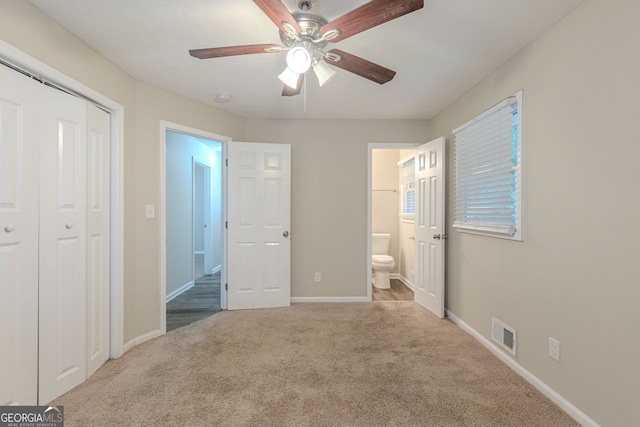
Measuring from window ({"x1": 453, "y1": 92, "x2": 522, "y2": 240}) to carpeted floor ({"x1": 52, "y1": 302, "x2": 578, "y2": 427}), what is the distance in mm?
1090

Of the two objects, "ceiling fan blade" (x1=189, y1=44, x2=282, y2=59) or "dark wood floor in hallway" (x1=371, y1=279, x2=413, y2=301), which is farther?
"dark wood floor in hallway" (x1=371, y1=279, x2=413, y2=301)

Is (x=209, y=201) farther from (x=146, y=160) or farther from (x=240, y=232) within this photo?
(x=146, y=160)

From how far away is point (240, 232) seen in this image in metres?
3.47

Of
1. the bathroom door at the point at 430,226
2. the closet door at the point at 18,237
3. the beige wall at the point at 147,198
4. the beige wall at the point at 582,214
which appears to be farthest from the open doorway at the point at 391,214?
the closet door at the point at 18,237

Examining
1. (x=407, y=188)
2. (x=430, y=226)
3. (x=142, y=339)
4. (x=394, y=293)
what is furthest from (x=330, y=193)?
(x=142, y=339)

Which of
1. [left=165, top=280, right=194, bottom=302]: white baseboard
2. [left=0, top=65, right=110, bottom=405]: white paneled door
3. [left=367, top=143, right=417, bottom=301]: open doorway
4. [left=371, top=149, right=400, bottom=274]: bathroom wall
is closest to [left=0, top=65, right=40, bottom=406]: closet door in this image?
[left=0, top=65, right=110, bottom=405]: white paneled door

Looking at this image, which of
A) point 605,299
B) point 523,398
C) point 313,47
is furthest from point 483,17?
point 523,398

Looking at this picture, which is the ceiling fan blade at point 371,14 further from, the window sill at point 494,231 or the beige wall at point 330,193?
the beige wall at point 330,193

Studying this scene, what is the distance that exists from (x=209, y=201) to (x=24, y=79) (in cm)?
398

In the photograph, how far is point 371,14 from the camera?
51.5 inches

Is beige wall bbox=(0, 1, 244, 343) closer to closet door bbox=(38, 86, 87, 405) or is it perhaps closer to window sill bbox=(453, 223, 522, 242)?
closet door bbox=(38, 86, 87, 405)

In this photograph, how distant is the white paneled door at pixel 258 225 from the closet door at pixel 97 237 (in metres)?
1.33

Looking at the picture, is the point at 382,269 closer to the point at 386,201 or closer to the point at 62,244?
the point at 386,201

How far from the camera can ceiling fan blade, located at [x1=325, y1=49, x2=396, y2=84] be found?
1647mm
